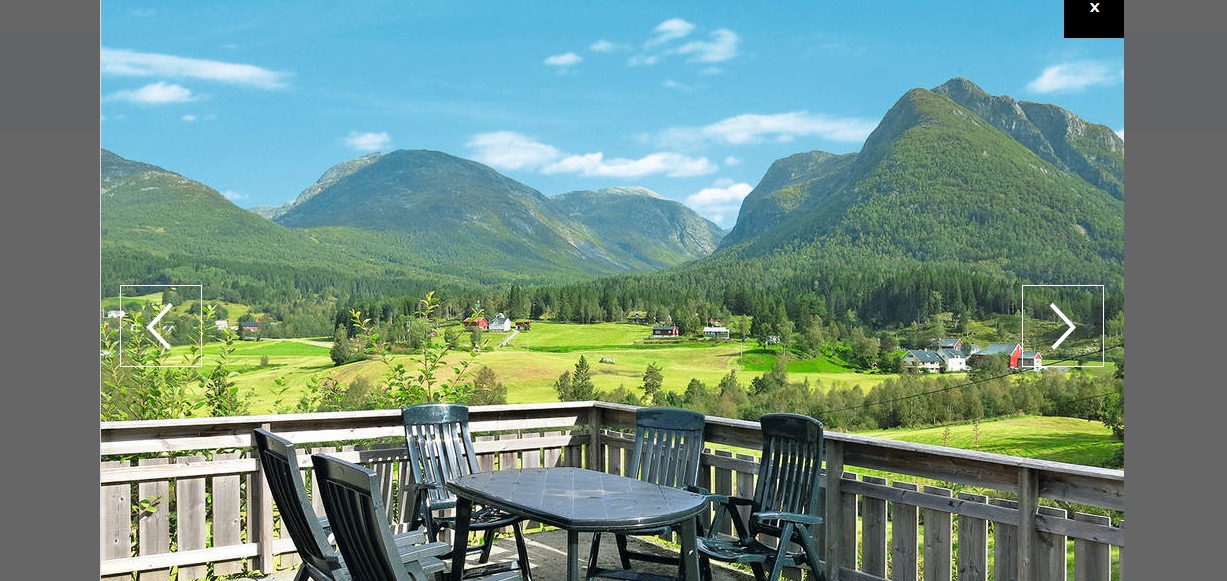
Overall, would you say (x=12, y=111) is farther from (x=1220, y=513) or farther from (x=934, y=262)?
(x=934, y=262)

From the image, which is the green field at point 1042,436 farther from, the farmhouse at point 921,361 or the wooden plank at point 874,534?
the wooden plank at point 874,534

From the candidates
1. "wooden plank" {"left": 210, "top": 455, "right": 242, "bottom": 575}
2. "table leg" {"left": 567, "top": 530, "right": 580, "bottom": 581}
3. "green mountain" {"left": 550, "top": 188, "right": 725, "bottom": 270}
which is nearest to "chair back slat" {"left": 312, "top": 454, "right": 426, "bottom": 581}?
"table leg" {"left": 567, "top": 530, "right": 580, "bottom": 581}

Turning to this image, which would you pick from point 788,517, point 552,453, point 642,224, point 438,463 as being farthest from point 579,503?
point 642,224

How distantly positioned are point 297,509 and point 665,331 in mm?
17206

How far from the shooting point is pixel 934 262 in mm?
20906

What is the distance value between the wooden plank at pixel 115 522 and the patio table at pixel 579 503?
174cm

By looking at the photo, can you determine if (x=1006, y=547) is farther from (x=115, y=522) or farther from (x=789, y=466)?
(x=115, y=522)

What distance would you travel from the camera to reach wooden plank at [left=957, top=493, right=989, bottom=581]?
390 centimetres

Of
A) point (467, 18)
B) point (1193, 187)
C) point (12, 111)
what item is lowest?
point (1193, 187)

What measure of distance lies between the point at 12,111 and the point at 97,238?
45cm

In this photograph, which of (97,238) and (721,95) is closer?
(97,238)

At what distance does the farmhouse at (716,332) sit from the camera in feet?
67.7

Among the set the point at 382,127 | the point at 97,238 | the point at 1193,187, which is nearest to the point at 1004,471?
the point at 1193,187

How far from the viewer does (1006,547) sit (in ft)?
12.5
